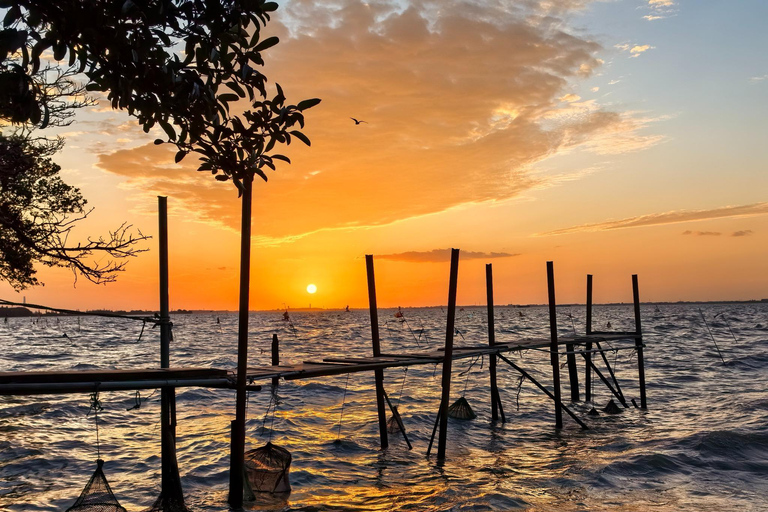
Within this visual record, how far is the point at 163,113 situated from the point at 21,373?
488 centimetres

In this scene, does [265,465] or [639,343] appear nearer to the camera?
[265,465]

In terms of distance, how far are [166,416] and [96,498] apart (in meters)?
1.56

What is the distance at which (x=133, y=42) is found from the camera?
4426 millimetres

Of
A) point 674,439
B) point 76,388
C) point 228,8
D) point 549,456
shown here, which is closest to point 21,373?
point 76,388

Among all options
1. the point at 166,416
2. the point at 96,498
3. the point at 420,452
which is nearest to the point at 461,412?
the point at 420,452

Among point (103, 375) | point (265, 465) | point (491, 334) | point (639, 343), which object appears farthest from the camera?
point (639, 343)

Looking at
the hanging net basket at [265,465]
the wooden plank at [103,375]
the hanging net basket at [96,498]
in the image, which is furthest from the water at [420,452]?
the wooden plank at [103,375]

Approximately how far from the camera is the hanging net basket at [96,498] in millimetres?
9086

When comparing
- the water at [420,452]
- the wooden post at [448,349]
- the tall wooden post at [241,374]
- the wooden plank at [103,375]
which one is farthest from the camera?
the wooden post at [448,349]

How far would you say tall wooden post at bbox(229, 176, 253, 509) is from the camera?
9.85 m

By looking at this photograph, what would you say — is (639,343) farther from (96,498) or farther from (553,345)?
(96,498)

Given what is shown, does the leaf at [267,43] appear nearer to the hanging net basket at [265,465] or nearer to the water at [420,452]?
the hanging net basket at [265,465]

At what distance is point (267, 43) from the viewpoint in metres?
4.63

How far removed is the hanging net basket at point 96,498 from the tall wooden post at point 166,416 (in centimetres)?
94
